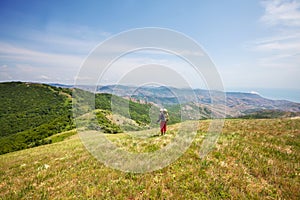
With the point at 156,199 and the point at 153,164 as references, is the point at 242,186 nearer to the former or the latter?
the point at 156,199

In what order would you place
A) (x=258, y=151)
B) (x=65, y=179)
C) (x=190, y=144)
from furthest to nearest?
(x=190, y=144) → (x=258, y=151) → (x=65, y=179)

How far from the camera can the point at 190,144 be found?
15.4 metres

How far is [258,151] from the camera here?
13.4 metres

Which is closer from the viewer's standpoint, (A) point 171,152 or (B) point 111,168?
(B) point 111,168

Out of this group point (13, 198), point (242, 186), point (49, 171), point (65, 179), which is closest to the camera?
point (242, 186)

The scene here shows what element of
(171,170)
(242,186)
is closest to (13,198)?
(171,170)

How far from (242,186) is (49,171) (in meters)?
12.3

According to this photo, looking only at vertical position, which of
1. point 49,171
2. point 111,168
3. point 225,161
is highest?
point 225,161

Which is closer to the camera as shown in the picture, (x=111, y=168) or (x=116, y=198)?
(x=116, y=198)

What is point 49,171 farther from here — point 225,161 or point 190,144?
point 225,161

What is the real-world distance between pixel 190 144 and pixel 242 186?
628 centimetres

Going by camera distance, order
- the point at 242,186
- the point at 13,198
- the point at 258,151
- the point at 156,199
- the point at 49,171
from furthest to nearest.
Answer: the point at 49,171 < the point at 258,151 < the point at 13,198 < the point at 242,186 < the point at 156,199

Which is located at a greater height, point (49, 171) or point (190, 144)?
point (190, 144)

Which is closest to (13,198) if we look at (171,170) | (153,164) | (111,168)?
(111,168)
